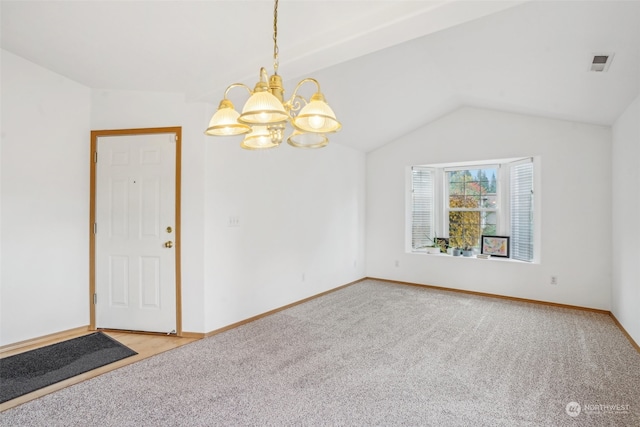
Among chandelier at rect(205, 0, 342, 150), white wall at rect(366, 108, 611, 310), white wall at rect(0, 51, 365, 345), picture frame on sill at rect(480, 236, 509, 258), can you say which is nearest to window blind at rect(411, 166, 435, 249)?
white wall at rect(366, 108, 611, 310)

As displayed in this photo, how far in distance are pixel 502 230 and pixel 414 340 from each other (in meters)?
2.89

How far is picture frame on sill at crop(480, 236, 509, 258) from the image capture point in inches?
197

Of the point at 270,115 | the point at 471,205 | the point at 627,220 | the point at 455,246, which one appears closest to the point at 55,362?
the point at 270,115

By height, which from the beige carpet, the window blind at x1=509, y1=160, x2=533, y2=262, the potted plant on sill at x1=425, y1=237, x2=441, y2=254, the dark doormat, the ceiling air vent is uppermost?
the ceiling air vent

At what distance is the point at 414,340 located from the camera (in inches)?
128

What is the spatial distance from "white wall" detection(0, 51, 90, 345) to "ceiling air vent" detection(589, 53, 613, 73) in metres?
4.81

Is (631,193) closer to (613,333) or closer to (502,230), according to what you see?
(613,333)

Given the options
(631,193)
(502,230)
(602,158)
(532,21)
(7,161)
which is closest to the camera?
(532,21)

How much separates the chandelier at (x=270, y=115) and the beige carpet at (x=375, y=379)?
172cm

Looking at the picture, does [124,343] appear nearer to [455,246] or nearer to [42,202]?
[42,202]

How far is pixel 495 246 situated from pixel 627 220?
1.86 m

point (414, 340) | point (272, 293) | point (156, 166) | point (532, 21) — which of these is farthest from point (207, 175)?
point (532, 21)

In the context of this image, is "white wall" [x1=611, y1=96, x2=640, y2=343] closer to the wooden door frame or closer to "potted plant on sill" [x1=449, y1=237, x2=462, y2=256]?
"potted plant on sill" [x1=449, y1=237, x2=462, y2=256]

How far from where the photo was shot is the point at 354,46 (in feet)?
7.58
